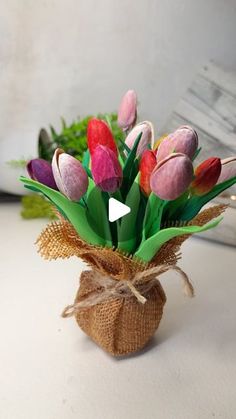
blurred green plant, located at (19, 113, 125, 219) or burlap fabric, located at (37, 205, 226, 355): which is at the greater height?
burlap fabric, located at (37, 205, 226, 355)

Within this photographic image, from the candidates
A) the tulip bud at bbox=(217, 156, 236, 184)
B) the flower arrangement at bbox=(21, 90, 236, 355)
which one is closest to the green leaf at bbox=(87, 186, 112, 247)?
the flower arrangement at bbox=(21, 90, 236, 355)

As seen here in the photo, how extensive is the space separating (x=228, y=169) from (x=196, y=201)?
1.7 inches

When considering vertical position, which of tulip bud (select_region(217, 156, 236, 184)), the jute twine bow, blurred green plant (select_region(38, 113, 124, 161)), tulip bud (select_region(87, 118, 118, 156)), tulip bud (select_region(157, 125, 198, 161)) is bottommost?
blurred green plant (select_region(38, 113, 124, 161))

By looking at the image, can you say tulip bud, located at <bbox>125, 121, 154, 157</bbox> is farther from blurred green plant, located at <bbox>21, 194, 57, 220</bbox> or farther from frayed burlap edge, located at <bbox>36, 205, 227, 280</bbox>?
blurred green plant, located at <bbox>21, 194, 57, 220</bbox>

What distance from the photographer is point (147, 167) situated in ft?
1.39

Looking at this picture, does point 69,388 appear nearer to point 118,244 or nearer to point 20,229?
point 118,244

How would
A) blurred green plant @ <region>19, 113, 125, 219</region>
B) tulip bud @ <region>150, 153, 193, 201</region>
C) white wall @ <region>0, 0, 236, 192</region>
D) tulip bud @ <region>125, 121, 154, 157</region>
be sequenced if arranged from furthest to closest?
1. white wall @ <region>0, 0, 236, 192</region>
2. blurred green plant @ <region>19, 113, 125, 219</region>
3. tulip bud @ <region>125, 121, 154, 157</region>
4. tulip bud @ <region>150, 153, 193, 201</region>

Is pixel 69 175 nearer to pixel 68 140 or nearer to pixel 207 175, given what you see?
pixel 207 175

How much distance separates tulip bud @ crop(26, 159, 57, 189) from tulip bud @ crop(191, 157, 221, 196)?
0.43ft

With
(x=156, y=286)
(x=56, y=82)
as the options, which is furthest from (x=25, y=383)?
(x=56, y=82)

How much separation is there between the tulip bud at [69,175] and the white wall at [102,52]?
580mm

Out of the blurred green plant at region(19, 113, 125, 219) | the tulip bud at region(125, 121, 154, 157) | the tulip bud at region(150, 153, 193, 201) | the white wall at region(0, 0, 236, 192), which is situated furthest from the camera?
the white wall at region(0, 0, 236, 192)

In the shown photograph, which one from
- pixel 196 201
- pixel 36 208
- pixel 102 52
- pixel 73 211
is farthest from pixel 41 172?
pixel 102 52

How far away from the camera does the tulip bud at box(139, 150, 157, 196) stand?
16.6 inches
